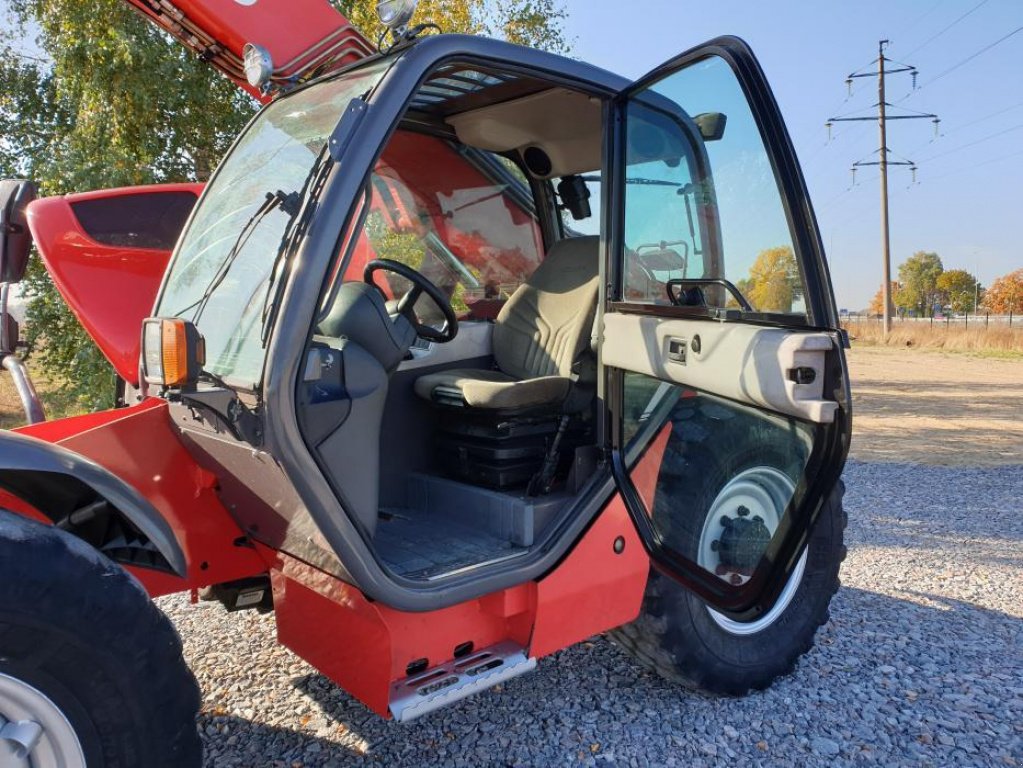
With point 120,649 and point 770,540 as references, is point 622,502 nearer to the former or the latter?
point 770,540

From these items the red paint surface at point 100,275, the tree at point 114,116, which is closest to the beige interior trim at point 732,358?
the red paint surface at point 100,275

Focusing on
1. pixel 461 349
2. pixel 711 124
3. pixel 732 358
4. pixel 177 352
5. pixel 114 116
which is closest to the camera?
pixel 177 352

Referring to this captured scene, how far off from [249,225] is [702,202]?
1.43m

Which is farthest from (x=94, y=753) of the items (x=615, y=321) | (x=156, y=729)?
(x=615, y=321)

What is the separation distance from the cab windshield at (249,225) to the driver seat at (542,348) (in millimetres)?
872

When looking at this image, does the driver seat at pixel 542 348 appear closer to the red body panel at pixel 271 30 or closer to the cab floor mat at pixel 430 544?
the cab floor mat at pixel 430 544

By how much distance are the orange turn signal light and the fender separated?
0.27 m

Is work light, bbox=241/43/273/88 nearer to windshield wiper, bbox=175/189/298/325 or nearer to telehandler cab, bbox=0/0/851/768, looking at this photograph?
telehandler cab, bbox=0/0/851/768

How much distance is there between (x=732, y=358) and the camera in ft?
7.27

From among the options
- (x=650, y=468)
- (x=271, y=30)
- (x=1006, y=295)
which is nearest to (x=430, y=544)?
(x=650, y=468)

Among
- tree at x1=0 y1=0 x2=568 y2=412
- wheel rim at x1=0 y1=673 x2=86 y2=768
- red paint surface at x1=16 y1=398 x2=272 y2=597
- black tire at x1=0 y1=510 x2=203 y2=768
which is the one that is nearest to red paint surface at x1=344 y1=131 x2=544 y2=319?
red paint surface at x1=16 y1=398 x2=272 y2=597

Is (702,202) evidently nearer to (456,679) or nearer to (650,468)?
(650,468)

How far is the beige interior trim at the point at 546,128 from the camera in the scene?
306 cm

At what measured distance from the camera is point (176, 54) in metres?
7.74
